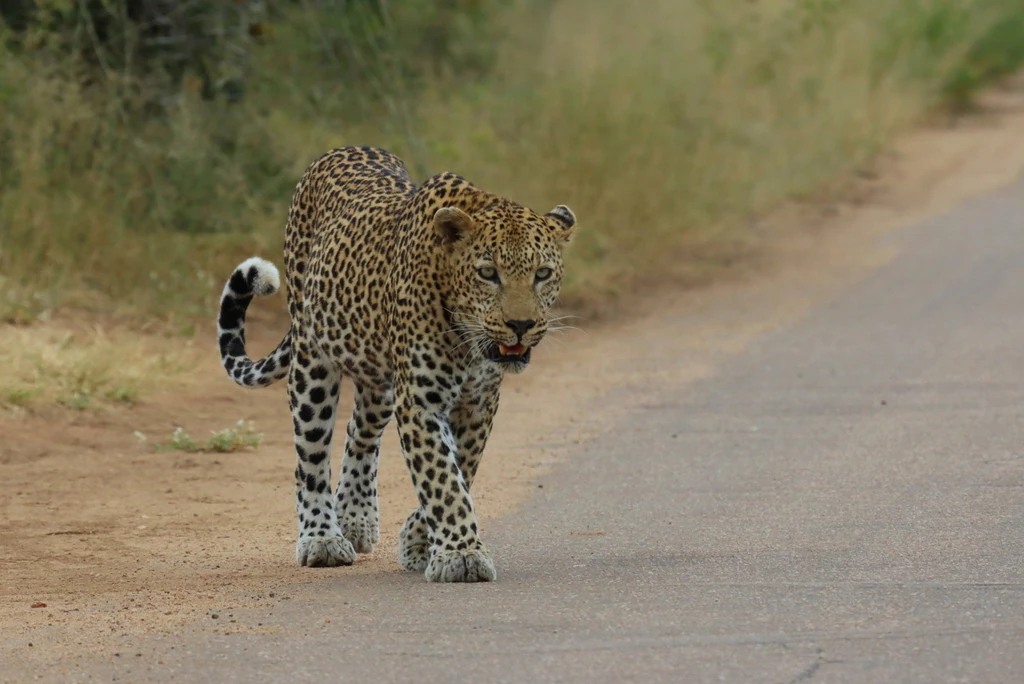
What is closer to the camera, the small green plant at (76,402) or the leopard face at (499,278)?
the leopard face at (499,278)

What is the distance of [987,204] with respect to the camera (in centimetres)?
1866

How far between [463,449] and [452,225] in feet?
2.67

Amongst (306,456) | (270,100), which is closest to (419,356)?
(306,456)

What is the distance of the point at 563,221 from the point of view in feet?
22.5

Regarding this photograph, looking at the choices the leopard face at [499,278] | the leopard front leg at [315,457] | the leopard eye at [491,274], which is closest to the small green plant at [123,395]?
the leopard front leg at [315,457]

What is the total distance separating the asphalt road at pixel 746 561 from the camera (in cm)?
504

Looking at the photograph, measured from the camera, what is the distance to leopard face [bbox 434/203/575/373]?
6223 mm

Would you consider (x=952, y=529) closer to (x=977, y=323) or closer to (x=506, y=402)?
(x=506, y=402)

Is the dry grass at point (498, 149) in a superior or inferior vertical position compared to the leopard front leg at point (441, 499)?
superior

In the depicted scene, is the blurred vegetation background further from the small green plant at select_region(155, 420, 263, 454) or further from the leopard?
the leopard

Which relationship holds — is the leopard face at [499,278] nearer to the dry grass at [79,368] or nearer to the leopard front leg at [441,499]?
the leopard front leg at [441,499]

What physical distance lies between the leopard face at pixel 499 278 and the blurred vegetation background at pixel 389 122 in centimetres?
538

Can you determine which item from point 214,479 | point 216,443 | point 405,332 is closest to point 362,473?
point 405,332

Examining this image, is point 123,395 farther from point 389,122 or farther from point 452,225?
point 389,122
